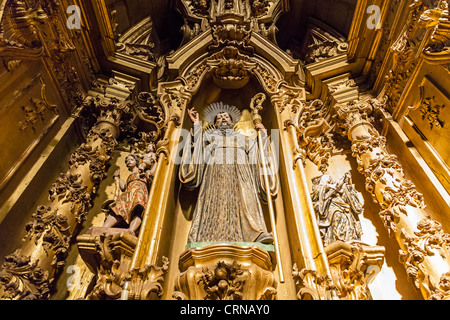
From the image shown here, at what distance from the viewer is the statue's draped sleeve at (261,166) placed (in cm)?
383

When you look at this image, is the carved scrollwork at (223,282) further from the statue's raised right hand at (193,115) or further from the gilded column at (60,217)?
the statue's raised right hand at (193,115)

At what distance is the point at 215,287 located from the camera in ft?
8.91

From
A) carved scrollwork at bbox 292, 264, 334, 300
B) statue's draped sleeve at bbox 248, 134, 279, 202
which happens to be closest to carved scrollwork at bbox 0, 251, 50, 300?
carved scrollwork at bbox 292, 264, 334, 300

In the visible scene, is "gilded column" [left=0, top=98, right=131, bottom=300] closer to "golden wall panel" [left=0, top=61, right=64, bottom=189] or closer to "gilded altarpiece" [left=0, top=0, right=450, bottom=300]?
"gilded altarpiece" [left=0, top=0, right=450, bottom=300]

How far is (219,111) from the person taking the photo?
5.46 m

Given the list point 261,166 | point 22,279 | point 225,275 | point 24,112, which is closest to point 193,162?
point 261,166

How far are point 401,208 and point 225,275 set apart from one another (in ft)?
6.16

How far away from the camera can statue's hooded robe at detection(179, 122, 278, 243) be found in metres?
3.34

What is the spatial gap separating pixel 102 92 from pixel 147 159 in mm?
1721

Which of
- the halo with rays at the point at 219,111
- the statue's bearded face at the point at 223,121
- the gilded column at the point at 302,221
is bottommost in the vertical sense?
the gilded column at the point at 302,221

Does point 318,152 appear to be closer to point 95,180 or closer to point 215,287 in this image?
point 215,287

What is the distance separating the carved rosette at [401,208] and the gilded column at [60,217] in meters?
3.22

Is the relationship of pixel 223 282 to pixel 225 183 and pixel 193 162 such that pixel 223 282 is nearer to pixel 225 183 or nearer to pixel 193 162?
pixel 225 183

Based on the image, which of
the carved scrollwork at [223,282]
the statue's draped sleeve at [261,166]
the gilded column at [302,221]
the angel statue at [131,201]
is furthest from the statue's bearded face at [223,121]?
the carved scrollwork at [223,282]
